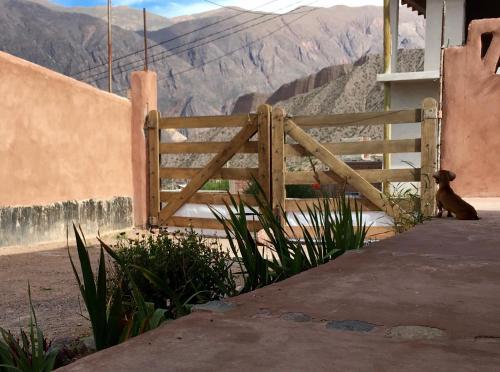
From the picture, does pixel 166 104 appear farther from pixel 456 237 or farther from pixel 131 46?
pixel 456 237

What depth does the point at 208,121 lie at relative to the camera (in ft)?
28.3

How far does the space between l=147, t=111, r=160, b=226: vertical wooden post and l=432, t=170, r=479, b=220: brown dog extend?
4536 mm

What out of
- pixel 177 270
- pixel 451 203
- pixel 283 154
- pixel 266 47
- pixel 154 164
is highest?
pixel 266 47

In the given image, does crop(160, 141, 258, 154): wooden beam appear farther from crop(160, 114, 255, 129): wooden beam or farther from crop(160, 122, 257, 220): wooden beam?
crop(160, 114, 255, 129): wooden beam

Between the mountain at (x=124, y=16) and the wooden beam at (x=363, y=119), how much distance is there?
341 feet

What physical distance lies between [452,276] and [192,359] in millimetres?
1584

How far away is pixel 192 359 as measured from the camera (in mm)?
1529

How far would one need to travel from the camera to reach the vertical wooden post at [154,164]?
893 centimetres

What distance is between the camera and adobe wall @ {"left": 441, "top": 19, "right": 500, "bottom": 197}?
7910 millimetres

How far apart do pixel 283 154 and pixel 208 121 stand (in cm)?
137

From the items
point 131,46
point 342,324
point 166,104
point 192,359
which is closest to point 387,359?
point 342,324

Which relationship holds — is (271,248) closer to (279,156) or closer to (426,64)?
(279,156)

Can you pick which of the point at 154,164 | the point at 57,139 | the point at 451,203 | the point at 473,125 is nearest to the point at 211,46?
the point at 154,164

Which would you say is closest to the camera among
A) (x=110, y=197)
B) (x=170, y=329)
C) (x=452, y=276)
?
(x=170, y=329)
